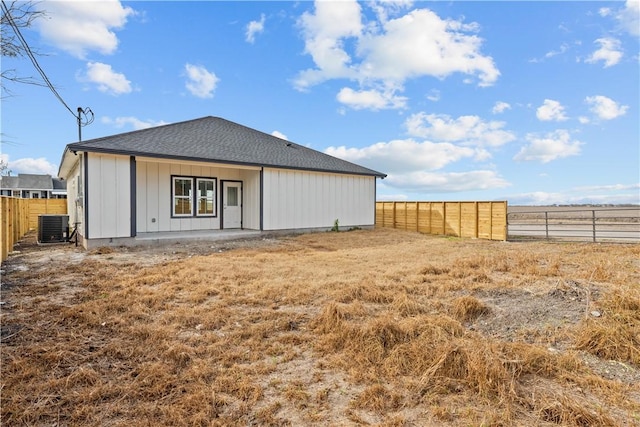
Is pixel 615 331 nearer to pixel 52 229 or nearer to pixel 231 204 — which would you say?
pixel 231 204

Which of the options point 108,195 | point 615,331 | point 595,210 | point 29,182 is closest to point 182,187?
point 108,195

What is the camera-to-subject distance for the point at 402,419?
2100 mm

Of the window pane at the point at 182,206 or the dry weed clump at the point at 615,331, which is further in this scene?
the window pane at the point at 182,206

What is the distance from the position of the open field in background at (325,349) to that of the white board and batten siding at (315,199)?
7.07 metres

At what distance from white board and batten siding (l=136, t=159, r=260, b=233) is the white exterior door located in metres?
0.23

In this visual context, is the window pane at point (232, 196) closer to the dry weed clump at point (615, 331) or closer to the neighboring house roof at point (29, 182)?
the dry weed clump at point (615, 331)

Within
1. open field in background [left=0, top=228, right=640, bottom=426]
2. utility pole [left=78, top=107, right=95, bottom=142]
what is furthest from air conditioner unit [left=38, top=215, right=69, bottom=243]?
utility pole [left=78, top=107, right=95, bottom=142]

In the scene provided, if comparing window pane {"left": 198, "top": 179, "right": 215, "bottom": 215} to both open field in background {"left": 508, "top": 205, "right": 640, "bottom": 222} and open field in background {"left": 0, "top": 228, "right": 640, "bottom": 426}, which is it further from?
open field in background {"left": 508, "top": 205, "right": 640, "bottom": 222}

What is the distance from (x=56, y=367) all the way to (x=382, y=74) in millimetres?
11940

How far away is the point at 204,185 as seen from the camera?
12758 millimetres

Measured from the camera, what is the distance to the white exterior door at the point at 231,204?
13281 millimetres

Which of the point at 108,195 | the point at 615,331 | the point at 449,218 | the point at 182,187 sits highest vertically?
the point at 182,187

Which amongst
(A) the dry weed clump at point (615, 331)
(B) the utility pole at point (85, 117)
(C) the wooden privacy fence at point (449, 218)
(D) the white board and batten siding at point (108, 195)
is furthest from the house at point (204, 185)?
(A) the dry weed clump at point (615, 331)

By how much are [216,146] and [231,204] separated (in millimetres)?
2459
